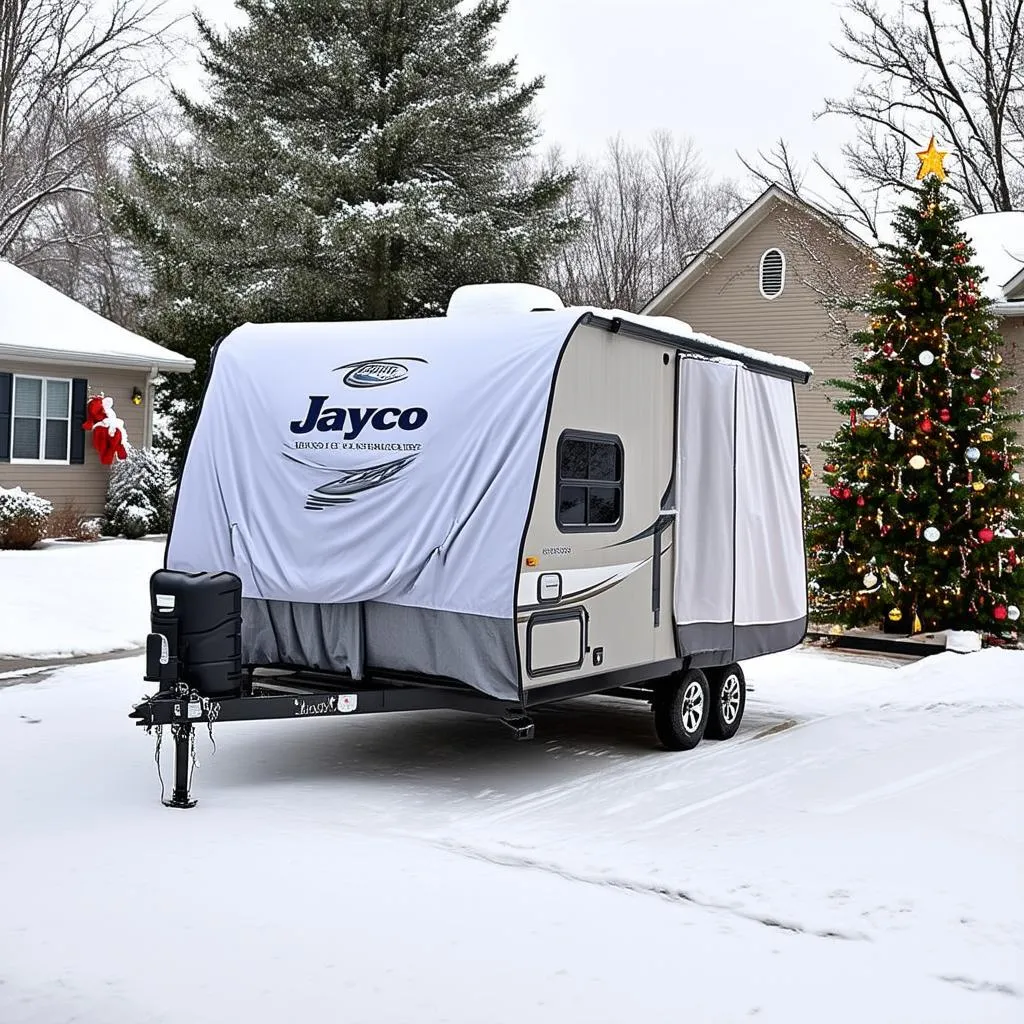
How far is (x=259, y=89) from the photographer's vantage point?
26422 mm

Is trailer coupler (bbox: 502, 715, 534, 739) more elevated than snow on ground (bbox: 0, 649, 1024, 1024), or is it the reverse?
trailer coupler (bbox: 502, 715, 534, 739)

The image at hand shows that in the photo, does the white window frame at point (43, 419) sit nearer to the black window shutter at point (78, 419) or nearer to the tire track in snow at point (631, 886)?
the black window shutter at point (78, 419)

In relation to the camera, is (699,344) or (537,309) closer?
(537,309)

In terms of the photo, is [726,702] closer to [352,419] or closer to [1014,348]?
[352,419]

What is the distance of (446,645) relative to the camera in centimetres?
725

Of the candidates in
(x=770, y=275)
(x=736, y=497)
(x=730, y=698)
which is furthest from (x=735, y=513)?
(x=770, y=275)

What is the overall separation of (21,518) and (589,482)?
40.2ft

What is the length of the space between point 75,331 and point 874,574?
13.2 metres

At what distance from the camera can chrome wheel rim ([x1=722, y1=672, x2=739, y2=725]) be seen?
355 inches

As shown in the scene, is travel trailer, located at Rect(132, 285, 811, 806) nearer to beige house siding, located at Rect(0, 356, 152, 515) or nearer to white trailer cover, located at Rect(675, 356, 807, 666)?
white trailer cover, located at Rect(675, 356, 807, 666)

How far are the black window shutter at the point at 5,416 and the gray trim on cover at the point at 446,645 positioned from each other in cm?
1388

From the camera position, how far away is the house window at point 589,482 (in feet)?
24.3

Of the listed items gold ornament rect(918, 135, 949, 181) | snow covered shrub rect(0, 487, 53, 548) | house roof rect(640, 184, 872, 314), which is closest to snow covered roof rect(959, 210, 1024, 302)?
house roof rect(640, 184, 872, 314)

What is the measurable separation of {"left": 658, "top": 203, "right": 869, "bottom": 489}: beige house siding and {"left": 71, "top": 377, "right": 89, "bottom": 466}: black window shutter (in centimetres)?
1232
